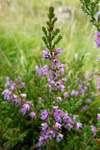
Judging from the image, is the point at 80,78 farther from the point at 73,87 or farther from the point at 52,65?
the point at 52,65

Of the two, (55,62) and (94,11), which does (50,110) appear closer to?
(55,62)

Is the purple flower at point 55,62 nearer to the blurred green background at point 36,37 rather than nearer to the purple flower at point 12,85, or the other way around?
the purple flower at point 12,85

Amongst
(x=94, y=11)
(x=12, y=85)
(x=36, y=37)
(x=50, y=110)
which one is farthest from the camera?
(x=36, y=37)

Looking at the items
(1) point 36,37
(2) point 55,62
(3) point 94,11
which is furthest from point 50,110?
(1) point 36,37

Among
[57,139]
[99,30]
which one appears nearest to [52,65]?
[99,30]

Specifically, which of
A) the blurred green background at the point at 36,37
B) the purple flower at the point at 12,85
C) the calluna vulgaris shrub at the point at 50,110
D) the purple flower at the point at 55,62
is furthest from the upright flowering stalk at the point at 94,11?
the blurred green background at the point at 36,37

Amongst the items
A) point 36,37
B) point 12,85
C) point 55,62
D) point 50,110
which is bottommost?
point 50,110

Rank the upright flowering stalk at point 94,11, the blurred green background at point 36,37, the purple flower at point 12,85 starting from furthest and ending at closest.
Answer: the blurred green background at point 36,37 < the purple flower at point 12,85 < the upright flowering stalk at point 94,11

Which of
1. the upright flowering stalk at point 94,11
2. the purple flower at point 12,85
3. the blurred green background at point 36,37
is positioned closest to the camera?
the upright flowering stalk at point 94,11

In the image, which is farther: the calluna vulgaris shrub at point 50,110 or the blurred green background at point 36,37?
the blurred green background at point 36,37

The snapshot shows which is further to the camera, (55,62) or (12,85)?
(12,85)

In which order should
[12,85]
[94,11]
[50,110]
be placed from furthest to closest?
[12,85] < [50,110] < [94,11]
